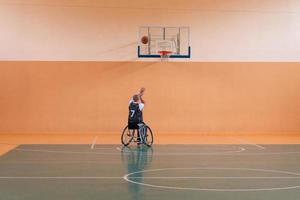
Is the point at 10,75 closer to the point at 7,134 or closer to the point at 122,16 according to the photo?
the point at 7,134

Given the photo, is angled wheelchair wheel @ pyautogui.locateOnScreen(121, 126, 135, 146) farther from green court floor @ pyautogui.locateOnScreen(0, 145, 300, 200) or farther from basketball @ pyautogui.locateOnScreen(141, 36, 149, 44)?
basketball @ pyautogui.locateOnScreen(141, 36, 149, 44)

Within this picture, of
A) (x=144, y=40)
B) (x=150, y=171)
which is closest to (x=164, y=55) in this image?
(x=144, y=40)

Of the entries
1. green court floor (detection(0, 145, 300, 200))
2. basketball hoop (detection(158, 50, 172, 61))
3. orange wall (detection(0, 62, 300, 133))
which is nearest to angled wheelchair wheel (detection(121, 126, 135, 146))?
green court floor (detection(0, 145, 300, 200))

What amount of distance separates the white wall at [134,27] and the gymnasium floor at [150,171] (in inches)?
167

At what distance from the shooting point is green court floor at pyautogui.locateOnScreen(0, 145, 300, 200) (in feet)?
19.7

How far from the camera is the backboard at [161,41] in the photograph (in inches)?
619

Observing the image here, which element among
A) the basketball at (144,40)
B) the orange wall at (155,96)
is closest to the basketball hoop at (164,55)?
the orange wall at (155,96)

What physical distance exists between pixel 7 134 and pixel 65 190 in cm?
978

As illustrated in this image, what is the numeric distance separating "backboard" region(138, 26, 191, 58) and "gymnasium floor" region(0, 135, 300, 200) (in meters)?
4.27

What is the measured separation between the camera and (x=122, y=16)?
1577 centimetres

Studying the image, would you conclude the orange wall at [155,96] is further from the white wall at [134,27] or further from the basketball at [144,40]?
the basketball at [144,40]

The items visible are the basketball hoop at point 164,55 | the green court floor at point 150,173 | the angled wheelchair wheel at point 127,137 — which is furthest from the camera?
the basketball hoop at point 164,55

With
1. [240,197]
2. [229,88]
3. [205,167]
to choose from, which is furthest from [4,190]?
[229,88]

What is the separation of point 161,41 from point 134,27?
0.99 meters
